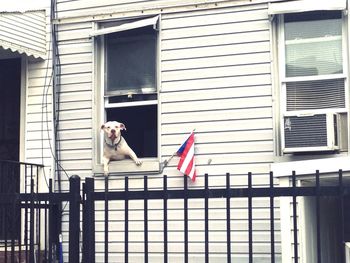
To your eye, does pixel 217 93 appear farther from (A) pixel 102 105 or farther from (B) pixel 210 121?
(A) pixel 102 105

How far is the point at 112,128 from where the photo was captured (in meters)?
9.29

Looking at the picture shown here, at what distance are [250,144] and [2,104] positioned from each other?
13.7 feet

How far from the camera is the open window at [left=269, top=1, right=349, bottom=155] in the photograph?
8.34 m

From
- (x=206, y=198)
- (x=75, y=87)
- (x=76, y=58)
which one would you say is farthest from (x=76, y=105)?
(x=206, y=198)

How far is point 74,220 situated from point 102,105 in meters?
4.45

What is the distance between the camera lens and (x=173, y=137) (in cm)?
926

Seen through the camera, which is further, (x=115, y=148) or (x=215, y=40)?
(x=115, y=148)

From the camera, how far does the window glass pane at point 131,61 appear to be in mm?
9578

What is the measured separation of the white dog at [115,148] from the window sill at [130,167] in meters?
0.06

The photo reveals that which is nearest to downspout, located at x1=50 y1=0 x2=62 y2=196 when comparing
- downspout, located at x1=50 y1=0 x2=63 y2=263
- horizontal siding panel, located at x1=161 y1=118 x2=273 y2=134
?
downspout, located at x1=50 y1=0 x2=63 y2=263

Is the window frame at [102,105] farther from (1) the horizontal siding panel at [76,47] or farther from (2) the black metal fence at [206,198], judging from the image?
(2) the black metal fence at [206,198]

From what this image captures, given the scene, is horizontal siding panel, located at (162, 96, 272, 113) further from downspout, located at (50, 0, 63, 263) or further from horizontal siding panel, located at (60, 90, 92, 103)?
downspout, located at (50, 0, 63, 263)

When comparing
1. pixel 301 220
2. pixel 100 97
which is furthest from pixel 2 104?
pixel 301 220

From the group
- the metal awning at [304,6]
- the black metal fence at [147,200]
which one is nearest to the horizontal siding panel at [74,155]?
the metal awning at [304,6]
